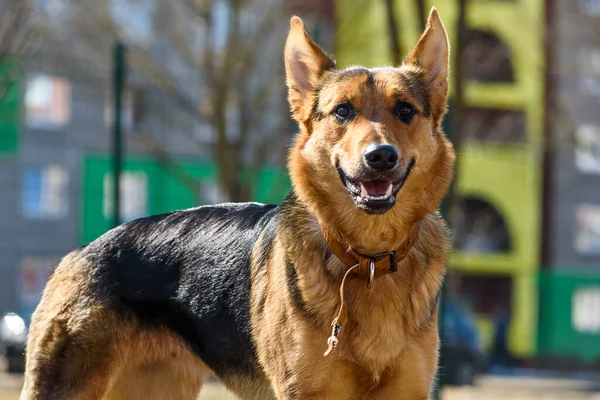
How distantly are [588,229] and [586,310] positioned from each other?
5.38 metres

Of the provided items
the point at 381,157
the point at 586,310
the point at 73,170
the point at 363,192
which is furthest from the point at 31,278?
the point at 381,157

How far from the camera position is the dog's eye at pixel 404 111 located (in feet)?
17.0

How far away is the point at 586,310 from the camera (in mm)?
33875

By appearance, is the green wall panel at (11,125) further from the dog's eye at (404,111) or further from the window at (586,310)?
the dog's eye at (404,111)

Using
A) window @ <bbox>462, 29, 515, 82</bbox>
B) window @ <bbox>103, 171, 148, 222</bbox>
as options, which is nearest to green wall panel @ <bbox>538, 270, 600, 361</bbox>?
window @ <bbox>462, 29, 515, 82</bbox>

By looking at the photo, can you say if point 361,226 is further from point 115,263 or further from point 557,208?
point 557,208

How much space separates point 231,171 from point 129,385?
18050mm

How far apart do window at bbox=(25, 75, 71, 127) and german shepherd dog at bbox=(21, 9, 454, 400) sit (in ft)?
97.9

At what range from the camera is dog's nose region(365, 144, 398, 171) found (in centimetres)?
482

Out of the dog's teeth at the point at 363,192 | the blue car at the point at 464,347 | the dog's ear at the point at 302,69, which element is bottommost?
the blue car at the point at 464,347

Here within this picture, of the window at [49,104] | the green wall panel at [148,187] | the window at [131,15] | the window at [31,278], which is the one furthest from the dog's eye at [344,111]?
the window at [49,104]

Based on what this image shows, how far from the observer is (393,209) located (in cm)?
521

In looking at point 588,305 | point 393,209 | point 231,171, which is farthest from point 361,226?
point 588,305

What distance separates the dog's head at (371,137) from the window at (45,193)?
1186 inches
